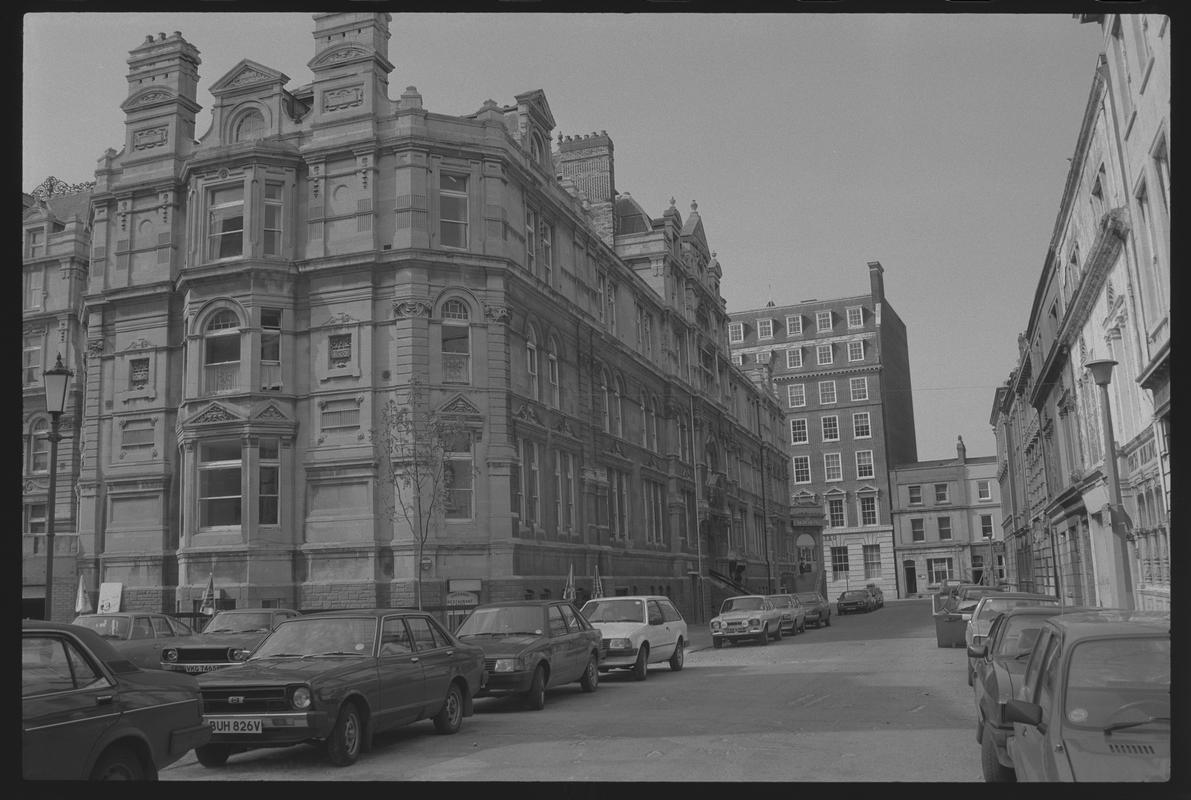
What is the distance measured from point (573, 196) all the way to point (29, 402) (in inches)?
974

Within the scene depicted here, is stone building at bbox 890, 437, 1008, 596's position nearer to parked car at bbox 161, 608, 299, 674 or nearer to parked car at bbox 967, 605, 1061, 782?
parked car at bbox 161, 608, 299, 674

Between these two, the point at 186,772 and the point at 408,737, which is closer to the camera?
the point at 186,772

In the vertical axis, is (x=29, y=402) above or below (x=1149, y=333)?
above

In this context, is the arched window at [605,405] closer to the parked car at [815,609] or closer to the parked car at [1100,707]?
the parked car at [815,609]

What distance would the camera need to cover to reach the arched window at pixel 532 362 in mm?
35438

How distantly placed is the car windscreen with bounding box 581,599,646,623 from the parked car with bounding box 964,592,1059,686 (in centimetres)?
654

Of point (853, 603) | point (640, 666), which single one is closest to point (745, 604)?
point (640, 666)

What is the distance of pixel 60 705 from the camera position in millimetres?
7934

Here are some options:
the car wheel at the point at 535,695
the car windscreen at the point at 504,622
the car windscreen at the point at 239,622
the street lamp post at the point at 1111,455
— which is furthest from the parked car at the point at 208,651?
the street lamp post at the point at 1111,455

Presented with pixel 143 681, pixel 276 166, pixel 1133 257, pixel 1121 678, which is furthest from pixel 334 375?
pixel 1121 678

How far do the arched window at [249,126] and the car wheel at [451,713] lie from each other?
25.6m

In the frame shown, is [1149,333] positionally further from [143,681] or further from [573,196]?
[573,196]

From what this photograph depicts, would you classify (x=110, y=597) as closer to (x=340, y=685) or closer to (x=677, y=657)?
(x=677, y=657)

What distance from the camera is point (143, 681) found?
905 centimetres
